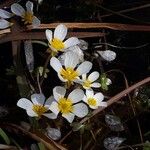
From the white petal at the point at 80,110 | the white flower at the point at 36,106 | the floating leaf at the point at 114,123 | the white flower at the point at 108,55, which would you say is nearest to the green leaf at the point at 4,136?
the white flower at the point at 36,106

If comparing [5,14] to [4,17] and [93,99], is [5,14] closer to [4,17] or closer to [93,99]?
[4,17]

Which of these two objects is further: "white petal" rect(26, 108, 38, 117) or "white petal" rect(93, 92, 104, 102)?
"white petal" rect(93, 92, 104, 102)

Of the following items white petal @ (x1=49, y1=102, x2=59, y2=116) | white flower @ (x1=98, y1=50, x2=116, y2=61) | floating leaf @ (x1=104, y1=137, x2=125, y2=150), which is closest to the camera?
white petal @ (x1=49, y1=102, x2=59, y2=116)

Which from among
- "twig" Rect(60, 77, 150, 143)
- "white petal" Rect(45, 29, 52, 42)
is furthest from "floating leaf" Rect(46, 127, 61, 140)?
"white petal" Rect(45, 29, 52, 42)

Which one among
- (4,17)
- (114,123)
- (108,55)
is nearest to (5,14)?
(4,17)

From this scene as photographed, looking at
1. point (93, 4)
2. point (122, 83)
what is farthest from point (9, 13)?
point (122, 83)

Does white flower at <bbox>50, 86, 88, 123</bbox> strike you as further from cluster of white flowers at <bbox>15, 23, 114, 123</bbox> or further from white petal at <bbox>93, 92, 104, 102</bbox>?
white petal at <bbox>93, 92, 104, 102</bbox>
